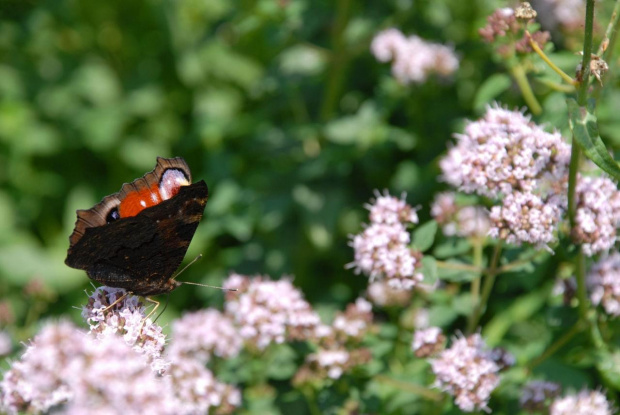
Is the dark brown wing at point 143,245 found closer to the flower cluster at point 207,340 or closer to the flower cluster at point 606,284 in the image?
the flower cluster at point 207,340

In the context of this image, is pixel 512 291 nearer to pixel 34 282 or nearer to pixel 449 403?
pixel 449 403

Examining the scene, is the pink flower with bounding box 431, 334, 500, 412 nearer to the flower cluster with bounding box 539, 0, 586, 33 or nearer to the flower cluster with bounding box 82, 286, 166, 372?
the flower cluster with bounding box 82, 286, 166, 372

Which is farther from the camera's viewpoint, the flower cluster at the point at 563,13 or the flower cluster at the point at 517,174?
the flower cluster at the point at 563,13

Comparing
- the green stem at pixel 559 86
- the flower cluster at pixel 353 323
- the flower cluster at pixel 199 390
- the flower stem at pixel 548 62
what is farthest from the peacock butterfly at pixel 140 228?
the green stem at pixel 559 86

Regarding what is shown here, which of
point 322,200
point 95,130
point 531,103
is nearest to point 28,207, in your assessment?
point 95,130

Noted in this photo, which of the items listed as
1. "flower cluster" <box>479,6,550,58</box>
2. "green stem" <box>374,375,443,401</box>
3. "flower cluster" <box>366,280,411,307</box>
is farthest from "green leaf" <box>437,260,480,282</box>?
"flower cluster" <box>479,6,550,58</box>

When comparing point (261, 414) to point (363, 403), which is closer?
point (363, 403)
